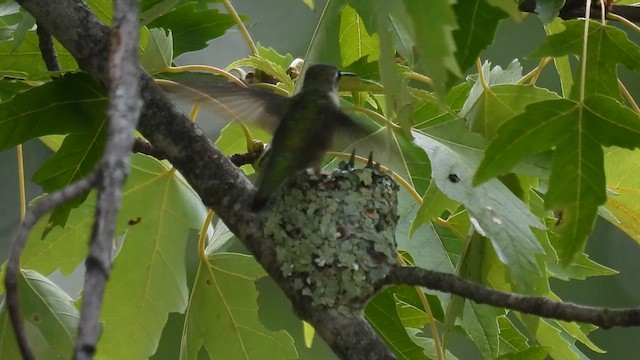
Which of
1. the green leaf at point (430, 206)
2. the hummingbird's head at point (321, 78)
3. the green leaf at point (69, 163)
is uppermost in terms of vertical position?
the hummingbird's head at point (321, 78)

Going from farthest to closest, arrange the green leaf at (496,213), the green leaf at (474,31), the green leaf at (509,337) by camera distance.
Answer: the green leaf at (509,337), the green leaf at (496,213), the green leaf at (474,31)

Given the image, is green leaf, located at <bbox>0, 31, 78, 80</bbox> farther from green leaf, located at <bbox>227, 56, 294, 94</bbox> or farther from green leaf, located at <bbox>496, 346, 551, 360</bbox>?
green leaf, located at <bbox>496, 346, 551, 360</bbox>

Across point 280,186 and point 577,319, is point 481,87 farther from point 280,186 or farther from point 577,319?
point 577,319

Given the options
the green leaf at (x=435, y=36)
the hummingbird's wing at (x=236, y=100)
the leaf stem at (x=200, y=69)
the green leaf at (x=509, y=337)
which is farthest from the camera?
the green leaf at (x=509, y=337)

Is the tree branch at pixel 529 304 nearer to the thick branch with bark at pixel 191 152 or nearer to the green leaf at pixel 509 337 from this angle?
the thick branch with bark at pixel 191 152

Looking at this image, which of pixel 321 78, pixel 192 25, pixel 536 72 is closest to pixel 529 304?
pixel 321 78

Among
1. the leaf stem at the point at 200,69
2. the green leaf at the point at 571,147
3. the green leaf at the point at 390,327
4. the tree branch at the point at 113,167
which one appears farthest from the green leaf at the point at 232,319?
the tree branch at the point at 113,167

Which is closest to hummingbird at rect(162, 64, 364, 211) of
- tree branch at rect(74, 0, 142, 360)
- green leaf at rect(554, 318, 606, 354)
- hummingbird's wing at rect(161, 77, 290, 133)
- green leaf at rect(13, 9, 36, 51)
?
hummingbird's wing at rect(161, 77, 290, 133)
